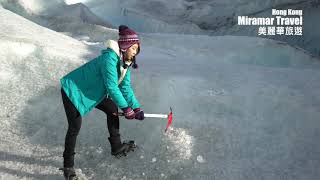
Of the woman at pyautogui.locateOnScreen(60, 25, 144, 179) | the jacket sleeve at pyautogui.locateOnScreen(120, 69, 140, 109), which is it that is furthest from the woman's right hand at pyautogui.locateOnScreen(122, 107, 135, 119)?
the jacket sleeve at pyautogui.locateOnScreen(120, 69, 140, 109)

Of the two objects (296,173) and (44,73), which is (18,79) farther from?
(296,173)

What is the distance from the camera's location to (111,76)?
13.6 feet

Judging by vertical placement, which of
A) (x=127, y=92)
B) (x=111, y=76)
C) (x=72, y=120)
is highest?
(x=111, y=76)

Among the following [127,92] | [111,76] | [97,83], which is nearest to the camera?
[111,76]

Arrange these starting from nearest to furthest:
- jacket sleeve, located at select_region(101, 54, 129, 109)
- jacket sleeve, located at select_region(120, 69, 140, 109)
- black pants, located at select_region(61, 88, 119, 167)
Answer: jacket sleeve, located at select_region(101, 54, 129, 109) → black pants, located at select_region(61, 88, 119, 167) → jacket sleeve, located at select_region(120, 69, 140, 109)

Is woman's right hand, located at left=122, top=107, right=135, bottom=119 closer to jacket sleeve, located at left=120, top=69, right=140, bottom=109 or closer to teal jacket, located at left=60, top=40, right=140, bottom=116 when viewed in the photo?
teal jacket, located at left=60, top=40, right=140, bottom=116

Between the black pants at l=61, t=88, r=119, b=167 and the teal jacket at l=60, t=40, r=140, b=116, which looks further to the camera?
the black pants at l=61, t=88, r=119, b=167

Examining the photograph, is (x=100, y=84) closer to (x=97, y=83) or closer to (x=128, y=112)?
(x=97, y=83)

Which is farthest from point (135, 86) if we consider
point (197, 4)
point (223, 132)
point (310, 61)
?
point (197, 4)

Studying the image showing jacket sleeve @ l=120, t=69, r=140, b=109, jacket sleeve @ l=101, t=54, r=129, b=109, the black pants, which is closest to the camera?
jacket sleeve @ l=101, t=54, r=129, b=109

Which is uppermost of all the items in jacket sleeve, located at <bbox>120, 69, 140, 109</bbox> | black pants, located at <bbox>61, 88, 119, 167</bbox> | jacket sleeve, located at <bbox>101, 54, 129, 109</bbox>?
jacket sleeve, located at <bbox>101, 54, 129, 109</bbox>

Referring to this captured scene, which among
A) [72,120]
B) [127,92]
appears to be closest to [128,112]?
[127,92]

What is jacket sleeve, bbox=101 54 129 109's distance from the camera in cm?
414

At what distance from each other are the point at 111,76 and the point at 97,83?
230 millimetres
